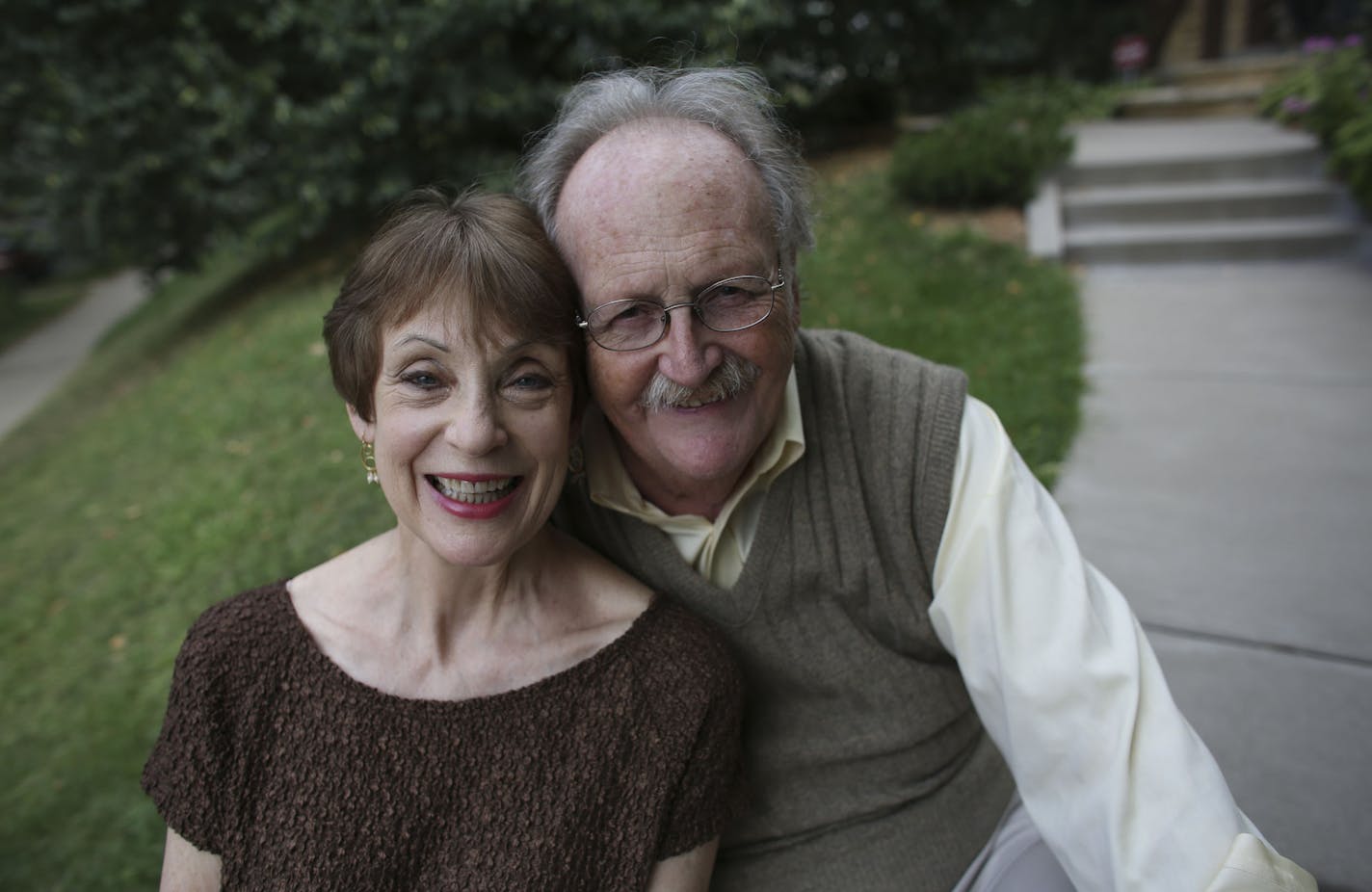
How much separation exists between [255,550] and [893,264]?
3.82m

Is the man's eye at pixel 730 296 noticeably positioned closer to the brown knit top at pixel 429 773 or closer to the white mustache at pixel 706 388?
the white mustache at pixel 706 388

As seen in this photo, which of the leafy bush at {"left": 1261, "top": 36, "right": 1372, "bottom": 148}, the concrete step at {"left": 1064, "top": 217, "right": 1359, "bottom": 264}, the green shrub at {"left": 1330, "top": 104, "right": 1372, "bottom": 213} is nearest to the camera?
the green shrub at {"left": 1330, "top": 104, "right": 1372, "bottom": 213}

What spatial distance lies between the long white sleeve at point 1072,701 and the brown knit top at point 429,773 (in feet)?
1.56

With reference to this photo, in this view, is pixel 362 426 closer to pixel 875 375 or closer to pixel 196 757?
pixel 196 757

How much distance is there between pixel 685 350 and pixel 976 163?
223 inches

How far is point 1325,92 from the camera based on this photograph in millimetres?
7258

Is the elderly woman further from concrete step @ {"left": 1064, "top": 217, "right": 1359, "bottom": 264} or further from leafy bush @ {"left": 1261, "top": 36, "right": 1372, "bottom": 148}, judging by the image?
leafy bush @ {"left": 1261, "top": 36, "right": 1372, "bottom": 148}

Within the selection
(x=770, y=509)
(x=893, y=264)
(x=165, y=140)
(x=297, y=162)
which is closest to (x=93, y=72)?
(x=165, y=140)

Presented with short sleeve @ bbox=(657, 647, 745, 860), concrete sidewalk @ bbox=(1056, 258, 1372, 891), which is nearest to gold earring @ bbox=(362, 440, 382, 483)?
short sleeve @ bbox=(657, 647, 745, 860)

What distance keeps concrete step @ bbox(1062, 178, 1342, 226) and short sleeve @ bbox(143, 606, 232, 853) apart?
6.57 m

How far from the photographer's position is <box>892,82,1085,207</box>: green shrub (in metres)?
6.66

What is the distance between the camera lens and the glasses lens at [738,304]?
1.66 m

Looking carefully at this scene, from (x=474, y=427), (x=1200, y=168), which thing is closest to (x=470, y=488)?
(x=474, y=427)

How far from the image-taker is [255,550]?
13.4 feet
